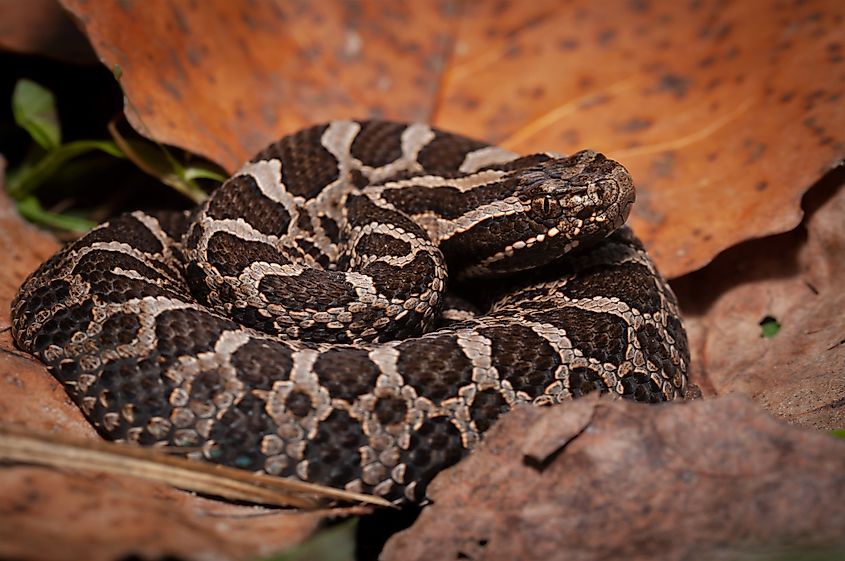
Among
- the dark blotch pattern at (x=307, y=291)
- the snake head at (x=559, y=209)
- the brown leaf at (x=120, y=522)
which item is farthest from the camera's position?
the snake head at (x=559, y=209)

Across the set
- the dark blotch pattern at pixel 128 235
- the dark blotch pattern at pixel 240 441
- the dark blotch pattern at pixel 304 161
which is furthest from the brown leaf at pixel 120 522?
the dark blotch pattern at pixel 304 161

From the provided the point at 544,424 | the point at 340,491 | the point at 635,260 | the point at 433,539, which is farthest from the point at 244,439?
the point at 635,260

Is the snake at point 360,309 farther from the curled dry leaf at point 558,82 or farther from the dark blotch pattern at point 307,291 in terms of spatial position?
the curled dry leaf at point 558,82

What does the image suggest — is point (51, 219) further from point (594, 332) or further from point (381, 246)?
point (594, 332)

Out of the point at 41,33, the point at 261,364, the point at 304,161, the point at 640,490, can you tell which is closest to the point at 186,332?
the point at 261,364

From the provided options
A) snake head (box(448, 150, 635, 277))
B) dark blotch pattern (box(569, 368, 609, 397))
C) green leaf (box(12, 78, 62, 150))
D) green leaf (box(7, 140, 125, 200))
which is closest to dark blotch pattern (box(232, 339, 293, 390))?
dark blotch pattern (box(569, 368, 609, 397))
